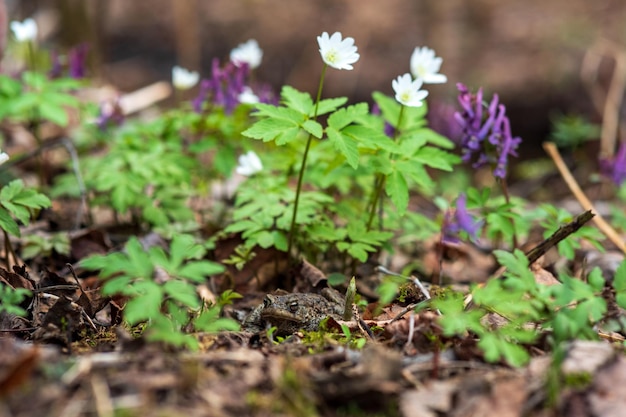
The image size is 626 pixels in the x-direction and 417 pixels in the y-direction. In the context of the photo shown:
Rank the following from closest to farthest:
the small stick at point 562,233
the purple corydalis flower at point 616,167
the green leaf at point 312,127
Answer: the green leaf at point 312,127 < the small stick at point 562,233 < the purple corydalis flower at point 616,167

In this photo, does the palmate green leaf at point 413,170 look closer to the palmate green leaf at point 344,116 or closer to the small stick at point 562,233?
the palmate green leaf at point 344,116

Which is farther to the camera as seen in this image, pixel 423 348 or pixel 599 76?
pixel 599 76

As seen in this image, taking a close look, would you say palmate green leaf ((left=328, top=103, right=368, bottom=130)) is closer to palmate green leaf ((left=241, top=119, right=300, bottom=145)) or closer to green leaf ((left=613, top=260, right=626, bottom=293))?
palmate green leaf ((left=241, top=119, right=300, bottom=145))

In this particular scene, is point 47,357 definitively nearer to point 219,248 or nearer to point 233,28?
point 219,248

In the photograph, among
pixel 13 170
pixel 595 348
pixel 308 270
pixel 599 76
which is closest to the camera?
pixel 595 348

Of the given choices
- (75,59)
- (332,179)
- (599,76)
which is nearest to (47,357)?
(332,179)

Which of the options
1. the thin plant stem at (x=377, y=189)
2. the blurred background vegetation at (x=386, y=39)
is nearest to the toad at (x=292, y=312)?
the thin plant stem at (x=377, y=189)
